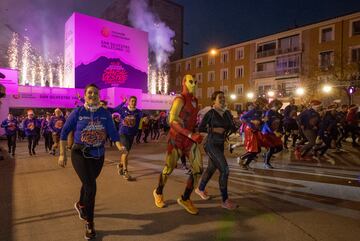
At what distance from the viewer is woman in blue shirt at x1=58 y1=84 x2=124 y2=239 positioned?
13.9 feet

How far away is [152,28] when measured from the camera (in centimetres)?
6544

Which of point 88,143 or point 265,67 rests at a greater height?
point 265,67

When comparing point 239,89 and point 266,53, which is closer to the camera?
point 266,53

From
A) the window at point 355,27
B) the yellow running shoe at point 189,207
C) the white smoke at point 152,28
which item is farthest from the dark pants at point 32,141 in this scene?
the white smoke at point 152,28

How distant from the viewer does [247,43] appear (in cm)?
4816

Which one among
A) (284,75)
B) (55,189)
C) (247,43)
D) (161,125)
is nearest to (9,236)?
(55,189)

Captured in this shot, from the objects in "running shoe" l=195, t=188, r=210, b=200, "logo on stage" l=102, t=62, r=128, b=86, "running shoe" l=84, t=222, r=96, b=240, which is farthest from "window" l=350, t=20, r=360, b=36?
"running shoe" l=84, t=222, r=96, b=240

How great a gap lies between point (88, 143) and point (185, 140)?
1567 millimetres

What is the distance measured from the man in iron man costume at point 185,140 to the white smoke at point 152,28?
185ft

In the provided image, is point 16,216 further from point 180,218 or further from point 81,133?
point 180,218

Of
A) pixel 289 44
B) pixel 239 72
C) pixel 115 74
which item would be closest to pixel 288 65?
pixel 289 44

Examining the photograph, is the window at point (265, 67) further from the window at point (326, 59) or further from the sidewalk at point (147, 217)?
the sidewalk at point (147, 217)

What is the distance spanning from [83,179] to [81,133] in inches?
23.0

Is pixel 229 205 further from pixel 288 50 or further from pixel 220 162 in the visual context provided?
pixel 288 50
